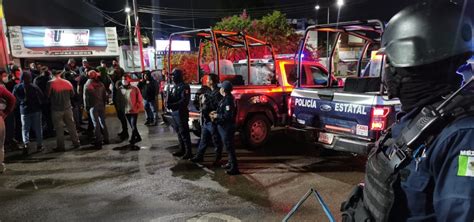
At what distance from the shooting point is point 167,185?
5.62 m

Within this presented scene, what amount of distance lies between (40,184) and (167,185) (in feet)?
6.91

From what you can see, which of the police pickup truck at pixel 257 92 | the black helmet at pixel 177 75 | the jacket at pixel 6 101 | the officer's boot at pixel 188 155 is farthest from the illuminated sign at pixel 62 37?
the officer's boot at pixel 188 155

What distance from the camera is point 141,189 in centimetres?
546

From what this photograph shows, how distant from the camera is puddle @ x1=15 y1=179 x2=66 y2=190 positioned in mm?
5699

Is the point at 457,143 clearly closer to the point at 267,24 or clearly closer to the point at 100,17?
the point at 267,24

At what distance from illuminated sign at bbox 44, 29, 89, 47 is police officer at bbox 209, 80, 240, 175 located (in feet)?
62.9

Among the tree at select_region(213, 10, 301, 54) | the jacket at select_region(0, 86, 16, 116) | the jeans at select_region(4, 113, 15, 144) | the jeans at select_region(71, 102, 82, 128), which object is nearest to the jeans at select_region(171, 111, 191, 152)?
the jacket at select_region(0, 86, 16, 116)

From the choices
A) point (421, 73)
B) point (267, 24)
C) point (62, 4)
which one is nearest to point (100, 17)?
point (62, 4)

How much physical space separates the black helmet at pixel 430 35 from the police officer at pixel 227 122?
4.67 metres

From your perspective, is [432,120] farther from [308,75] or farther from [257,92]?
[308,75]

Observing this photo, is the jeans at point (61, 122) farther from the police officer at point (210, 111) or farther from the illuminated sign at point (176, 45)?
the illuminated sign at point (176, 45)

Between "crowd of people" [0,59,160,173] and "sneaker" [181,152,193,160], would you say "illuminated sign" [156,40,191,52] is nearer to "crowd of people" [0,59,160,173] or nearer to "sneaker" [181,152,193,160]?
"crowd of people" [0,59,160,173]

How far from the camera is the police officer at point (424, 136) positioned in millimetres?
1213

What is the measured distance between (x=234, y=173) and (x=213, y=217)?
69.1 inches
